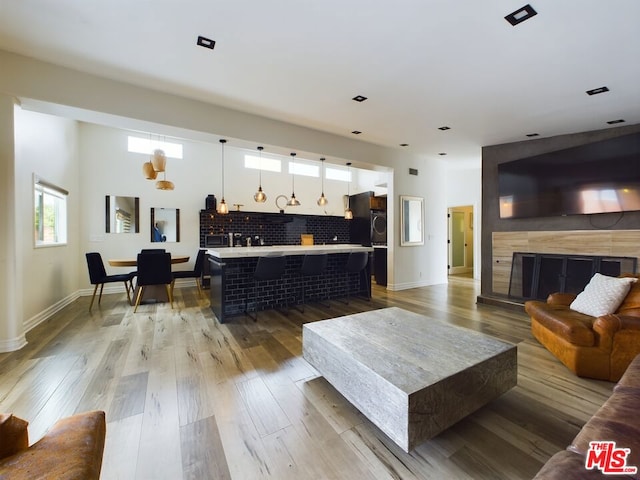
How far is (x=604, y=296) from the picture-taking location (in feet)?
8.26

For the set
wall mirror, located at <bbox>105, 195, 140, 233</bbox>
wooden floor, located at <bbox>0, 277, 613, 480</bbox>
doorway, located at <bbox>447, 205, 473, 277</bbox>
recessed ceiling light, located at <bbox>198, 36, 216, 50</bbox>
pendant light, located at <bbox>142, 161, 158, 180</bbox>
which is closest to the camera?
wooden floor, located at <bbox>0, 277, 613, 480</bbox>

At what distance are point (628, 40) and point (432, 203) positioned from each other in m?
4.20

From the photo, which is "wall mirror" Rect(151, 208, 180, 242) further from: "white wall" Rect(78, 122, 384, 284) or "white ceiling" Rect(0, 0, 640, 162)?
"white ceiling" Rect(0, 0, 640, 162)

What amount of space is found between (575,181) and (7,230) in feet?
22.9

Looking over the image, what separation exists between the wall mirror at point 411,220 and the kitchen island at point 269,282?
1529 mm

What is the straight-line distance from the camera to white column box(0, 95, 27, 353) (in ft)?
8.59

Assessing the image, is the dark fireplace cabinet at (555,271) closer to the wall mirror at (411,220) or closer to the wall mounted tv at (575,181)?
the wall mounted tv at (575,181)

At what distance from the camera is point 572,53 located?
7.93ft

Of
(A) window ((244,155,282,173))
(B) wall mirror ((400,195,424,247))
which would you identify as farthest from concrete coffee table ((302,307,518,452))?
(A) window ((244,155,282,173))

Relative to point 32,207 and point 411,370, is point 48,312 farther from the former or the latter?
point 411,370

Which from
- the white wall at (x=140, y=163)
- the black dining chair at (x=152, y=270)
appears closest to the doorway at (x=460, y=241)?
the white wall at (x=140, y=163)

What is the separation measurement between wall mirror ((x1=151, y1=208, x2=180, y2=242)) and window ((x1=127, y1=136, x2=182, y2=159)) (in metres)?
1.25

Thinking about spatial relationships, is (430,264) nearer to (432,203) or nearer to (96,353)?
(432,203)

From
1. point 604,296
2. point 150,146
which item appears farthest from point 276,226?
point 604,296
